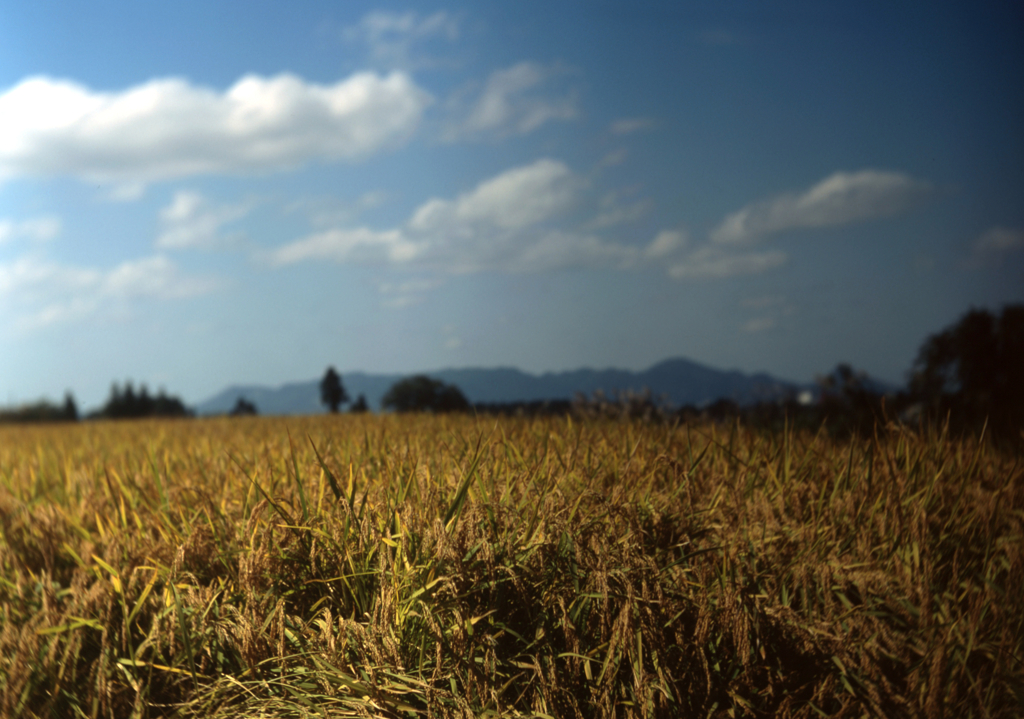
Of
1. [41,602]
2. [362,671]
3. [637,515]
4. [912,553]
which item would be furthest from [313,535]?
[912,553]

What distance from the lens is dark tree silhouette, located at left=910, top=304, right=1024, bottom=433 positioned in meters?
6.78

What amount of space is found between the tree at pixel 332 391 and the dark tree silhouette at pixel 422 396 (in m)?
1.67

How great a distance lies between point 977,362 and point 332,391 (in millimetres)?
7653

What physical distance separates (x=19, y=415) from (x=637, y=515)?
1736 cm

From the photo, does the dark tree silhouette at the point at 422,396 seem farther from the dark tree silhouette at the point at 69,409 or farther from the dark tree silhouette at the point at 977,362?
the dark tree silhouette at the point at 69,409

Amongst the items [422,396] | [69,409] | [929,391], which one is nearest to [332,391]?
[422,396]

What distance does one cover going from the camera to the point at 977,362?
7.03 metres

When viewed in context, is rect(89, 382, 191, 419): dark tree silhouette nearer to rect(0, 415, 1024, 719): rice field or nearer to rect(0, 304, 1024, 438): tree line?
rect(0, 304, 1024, 438): tree line

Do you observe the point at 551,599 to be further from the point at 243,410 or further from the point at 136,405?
the point at 136,405

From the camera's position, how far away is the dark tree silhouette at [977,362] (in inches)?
267

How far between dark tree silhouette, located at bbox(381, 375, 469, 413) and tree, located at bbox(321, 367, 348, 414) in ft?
5.47

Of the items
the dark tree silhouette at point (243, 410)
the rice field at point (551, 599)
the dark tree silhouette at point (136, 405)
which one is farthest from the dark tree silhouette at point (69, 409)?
the rice field at point (551, 599)

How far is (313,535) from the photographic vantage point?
8.16 feet

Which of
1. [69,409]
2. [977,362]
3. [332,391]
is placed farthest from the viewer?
[69,409]
